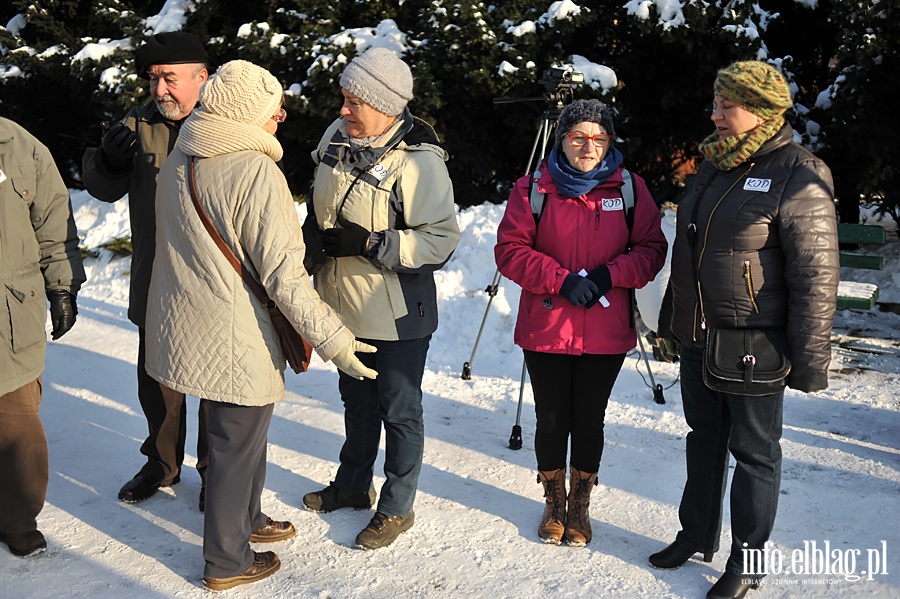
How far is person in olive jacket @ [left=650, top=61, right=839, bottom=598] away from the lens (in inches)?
118

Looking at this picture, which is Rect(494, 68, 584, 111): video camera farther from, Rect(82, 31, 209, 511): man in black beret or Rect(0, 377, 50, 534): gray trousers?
Rect(0, 377, 50, 534): gray trousers

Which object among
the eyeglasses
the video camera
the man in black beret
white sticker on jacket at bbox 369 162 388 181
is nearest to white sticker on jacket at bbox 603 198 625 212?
the eyeglasses

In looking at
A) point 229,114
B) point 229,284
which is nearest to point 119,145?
point 229,114

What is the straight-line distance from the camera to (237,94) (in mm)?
3029

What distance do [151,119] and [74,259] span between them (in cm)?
72

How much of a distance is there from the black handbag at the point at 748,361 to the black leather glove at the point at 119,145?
8.39 ft

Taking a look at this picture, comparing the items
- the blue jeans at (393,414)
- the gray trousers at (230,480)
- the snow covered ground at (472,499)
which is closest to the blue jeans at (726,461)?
the snow covered ground at (472,499)

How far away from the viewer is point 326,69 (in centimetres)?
789

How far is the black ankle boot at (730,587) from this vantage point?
3.23 m

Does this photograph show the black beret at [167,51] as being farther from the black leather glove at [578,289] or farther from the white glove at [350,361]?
the black leather glove at [578,289]

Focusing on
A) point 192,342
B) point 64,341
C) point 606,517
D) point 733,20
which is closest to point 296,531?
point 192,342

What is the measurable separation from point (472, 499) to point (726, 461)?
4.15ft

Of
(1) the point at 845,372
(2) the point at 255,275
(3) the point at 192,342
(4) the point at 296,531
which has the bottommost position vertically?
(4) the point at 296,531

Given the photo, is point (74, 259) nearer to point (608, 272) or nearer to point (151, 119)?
point (151, 119)
